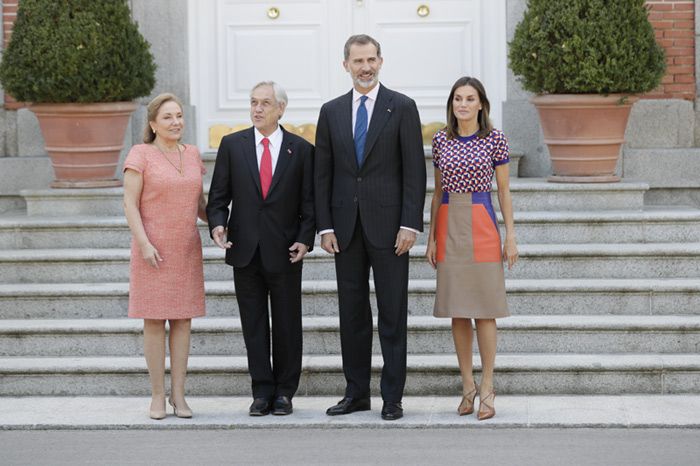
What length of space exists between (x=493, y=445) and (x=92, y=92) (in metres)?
3.98

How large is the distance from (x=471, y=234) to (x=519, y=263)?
1451mm

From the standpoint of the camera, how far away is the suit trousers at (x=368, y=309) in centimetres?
695

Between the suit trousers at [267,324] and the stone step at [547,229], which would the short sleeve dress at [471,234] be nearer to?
the suit trousers at [267,324]

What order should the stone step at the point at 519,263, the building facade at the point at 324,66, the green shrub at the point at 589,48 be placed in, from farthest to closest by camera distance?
the building facade at the point at 324,66, the green shrub at the point at 589,48, the stone step at the point at 519,263

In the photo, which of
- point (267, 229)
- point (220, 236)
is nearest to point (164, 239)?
point (220, 236)

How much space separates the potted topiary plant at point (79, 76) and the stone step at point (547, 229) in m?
0.57

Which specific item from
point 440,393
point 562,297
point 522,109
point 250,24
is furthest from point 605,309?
point 250,24

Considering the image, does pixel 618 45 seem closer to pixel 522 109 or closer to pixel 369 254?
pixel 522 109

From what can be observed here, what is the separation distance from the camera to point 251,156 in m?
7.00

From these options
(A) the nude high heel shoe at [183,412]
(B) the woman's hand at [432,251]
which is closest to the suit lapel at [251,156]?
(B) the woman's hand at [432,251]

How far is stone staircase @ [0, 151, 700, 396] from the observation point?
7469mm

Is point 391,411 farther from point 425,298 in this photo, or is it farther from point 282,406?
point 425,298

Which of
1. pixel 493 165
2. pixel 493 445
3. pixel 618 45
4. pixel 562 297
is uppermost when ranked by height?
pixel 618 45

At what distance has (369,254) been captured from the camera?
6.99 meters
